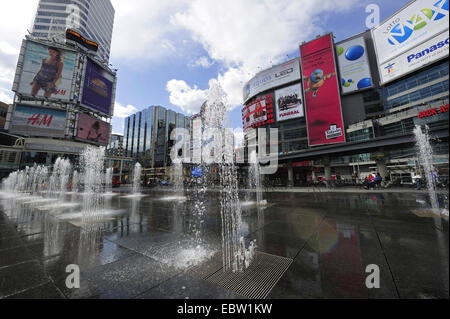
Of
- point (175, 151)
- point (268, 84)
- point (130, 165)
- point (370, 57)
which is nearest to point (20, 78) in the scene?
point (130, 165)

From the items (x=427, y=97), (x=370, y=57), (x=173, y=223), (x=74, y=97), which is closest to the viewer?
(x=173, y=223)

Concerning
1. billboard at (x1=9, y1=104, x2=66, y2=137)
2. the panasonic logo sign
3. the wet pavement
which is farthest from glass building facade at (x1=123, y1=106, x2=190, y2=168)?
the wet pavement

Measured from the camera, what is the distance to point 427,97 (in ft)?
111

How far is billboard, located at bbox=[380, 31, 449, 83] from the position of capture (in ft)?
88.1

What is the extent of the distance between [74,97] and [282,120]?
5120cm

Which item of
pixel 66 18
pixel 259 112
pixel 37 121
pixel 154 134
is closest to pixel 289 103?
pixel 259 112

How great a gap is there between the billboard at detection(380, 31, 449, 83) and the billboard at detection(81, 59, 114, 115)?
65.8 metres

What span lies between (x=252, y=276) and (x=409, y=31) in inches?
1843

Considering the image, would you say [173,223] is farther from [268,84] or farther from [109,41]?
[109,41]

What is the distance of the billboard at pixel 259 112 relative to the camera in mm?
49781

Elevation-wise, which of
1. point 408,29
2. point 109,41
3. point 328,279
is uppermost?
point 109,41

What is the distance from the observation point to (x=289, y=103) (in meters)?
44.2

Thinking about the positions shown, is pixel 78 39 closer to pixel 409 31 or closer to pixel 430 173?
pixel 430 173

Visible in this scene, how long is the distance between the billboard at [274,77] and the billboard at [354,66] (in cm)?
988
